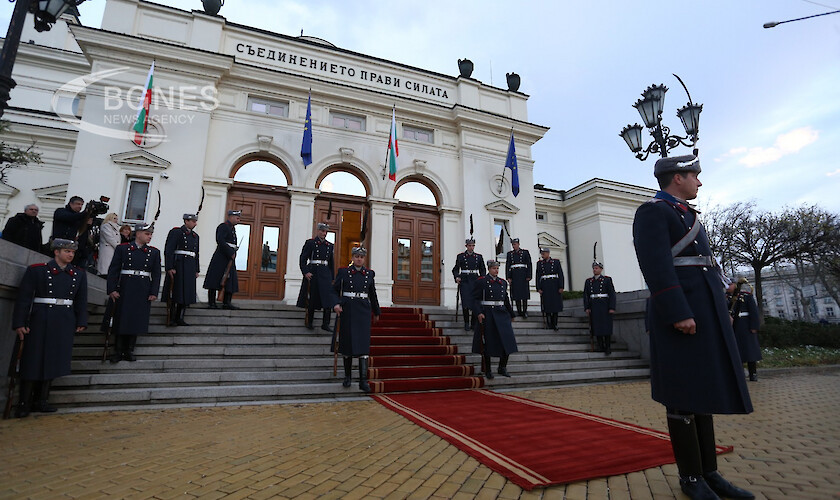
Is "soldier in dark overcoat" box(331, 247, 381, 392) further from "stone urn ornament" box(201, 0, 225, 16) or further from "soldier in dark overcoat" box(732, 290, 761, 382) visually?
"stone urn ornament" box(201, 0, 225, 16)

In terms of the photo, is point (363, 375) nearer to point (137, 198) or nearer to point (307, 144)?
point (307, 144)

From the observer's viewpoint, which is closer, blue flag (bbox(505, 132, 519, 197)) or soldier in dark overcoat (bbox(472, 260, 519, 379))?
soldier in dark overcoat (bbox(472, 260, 519, 379))

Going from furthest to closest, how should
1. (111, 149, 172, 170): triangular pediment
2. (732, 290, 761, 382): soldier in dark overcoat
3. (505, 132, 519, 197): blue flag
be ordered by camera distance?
(505, 132, 519, 197): blue flag
(111, 149, 172, 170): triangular pediment
(732, 290, 761, 382): soldier in dark overcoat

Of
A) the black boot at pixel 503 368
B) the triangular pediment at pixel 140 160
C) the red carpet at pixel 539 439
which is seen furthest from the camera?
the triangular pediment at pixel 140 160

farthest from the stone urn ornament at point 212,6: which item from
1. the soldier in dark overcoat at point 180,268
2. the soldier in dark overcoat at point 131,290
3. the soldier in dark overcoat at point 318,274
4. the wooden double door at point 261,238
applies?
the soldier in dark overcoat at point 131,290

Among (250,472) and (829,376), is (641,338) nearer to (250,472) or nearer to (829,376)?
(829,376)

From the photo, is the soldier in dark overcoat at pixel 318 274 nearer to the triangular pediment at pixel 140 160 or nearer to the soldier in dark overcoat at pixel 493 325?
the soldier in dark overcoat at pixel 493 325

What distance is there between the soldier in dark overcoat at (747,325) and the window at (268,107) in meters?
13.2

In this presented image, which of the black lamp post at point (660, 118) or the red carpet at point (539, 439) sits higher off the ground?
the black lamp post at point (660, 118)

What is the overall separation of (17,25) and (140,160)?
7.18 meters

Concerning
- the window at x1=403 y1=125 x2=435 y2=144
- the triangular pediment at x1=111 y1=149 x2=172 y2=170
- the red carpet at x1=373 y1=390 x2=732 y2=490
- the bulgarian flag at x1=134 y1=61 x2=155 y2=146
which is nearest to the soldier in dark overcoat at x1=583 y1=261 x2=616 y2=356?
the red carpet at x1=373 y1=390 x2=732 y2=490

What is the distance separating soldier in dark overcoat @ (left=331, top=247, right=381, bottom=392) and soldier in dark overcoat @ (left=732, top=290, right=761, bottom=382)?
24.8 feet

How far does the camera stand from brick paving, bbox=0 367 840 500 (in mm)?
2645

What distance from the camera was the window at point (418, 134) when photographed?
14.7 metres
